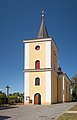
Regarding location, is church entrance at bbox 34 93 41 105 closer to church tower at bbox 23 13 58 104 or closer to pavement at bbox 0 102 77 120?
church tower at bbox 23 13 58 104

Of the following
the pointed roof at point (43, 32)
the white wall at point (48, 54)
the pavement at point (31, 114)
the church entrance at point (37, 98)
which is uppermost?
the pointed roof at point (43, 32)

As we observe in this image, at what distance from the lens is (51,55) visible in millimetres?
39500

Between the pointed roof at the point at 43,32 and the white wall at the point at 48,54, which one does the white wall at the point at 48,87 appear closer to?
the white wall at the point at 48,54

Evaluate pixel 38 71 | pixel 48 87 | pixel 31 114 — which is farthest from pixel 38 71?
pixel 31 114

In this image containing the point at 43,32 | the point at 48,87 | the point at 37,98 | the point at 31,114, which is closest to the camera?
the point at 31,114

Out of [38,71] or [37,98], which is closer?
[37,98]

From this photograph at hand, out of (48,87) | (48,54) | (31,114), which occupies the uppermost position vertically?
(48,54)

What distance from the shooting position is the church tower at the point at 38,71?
38.4 m

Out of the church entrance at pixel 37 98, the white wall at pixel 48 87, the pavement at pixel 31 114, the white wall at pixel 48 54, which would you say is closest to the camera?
the pavement at pixel 31 114

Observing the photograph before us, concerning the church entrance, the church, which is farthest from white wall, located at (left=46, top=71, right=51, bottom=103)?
the church entrance

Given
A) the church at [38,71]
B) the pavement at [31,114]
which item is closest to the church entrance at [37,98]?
the church at [38,71]

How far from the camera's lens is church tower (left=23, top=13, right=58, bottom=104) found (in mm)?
38438

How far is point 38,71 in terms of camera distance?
39.2 m

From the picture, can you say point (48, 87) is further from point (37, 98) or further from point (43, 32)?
point (43, 32)
